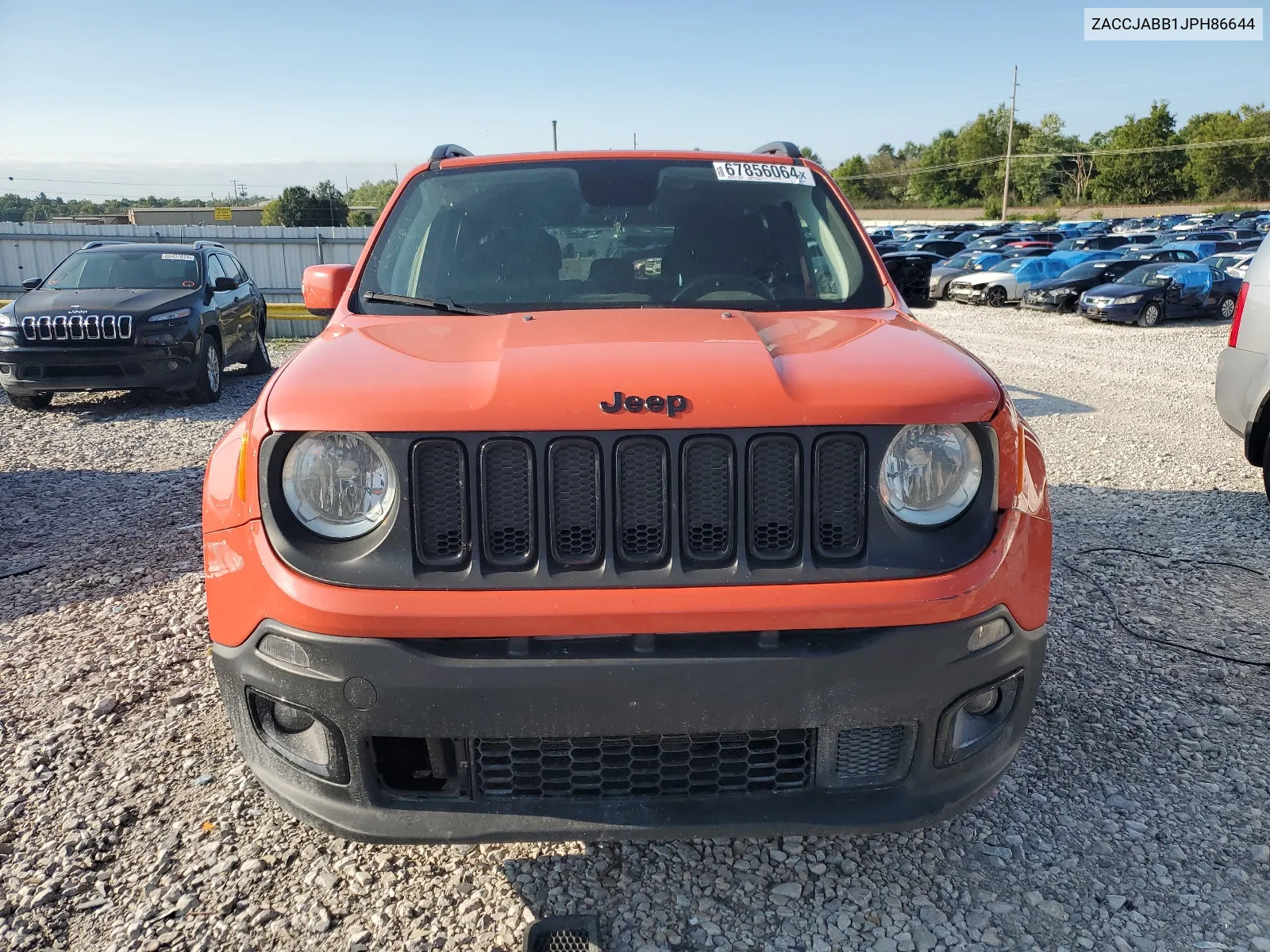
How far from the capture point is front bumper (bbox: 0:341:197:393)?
938cm

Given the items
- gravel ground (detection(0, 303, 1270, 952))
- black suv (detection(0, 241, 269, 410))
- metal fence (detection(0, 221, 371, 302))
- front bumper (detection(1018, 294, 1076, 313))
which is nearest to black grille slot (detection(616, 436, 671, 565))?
gravel ground (detection(0, 303, 1270, 952))

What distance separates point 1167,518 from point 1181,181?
94.7 metres

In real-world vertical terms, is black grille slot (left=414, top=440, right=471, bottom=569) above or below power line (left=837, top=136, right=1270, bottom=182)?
below

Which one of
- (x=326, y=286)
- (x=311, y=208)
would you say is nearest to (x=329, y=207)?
(x=311, y=208)

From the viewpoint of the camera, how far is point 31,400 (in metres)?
10.0

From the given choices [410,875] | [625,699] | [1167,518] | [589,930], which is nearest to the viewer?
[625,699]

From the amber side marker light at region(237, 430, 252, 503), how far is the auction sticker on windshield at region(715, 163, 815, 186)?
2.07 meters

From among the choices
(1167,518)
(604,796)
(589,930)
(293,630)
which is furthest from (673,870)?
(1167,518)

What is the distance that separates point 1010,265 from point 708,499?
84.4ft

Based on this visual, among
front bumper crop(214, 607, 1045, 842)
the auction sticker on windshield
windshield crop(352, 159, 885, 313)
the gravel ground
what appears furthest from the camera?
the auction sticker on windshield

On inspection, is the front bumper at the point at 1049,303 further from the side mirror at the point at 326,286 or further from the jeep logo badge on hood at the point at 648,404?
the jeep logo badge on hood at the point at 648,404

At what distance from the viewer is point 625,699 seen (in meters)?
1.96

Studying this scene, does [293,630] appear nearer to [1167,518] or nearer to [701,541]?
[701,541]

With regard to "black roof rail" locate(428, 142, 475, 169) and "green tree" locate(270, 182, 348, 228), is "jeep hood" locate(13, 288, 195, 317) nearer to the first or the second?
"black roof rail" locate(428, 142, 475, 169)
